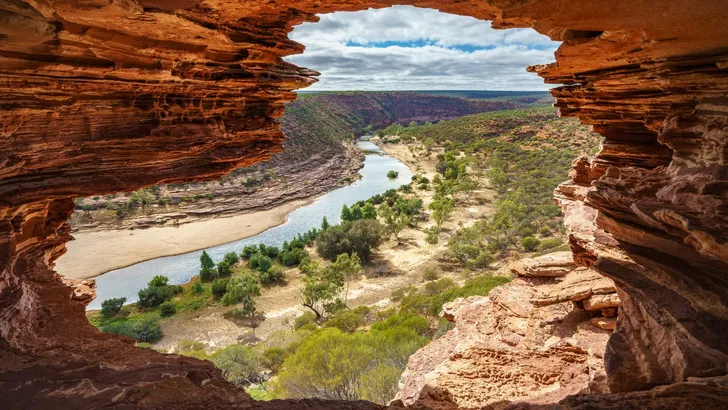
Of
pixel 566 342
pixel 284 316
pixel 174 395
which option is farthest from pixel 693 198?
pixel 284 316

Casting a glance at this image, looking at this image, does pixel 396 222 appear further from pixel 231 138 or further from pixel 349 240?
pixel 231 138

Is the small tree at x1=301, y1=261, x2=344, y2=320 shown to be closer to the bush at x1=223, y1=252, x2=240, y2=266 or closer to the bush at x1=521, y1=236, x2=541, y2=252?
the bush at x1=223, y1=252, x2=240, y2=266

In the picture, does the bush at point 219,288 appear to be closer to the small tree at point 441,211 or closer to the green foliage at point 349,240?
the green foliage at point 349,240

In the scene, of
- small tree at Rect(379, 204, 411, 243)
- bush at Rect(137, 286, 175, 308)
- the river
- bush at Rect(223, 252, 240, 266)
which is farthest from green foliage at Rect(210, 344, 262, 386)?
small tree at Rect(379, 204, 411, 243)

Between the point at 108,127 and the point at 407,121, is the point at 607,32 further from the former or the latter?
the point at 407,121

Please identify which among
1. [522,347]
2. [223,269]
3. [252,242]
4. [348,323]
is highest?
[522,347]

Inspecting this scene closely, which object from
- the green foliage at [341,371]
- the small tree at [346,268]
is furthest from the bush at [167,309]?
the green foliage at [341,371]

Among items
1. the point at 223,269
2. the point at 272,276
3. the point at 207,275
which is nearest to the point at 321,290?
the point at 272,276
